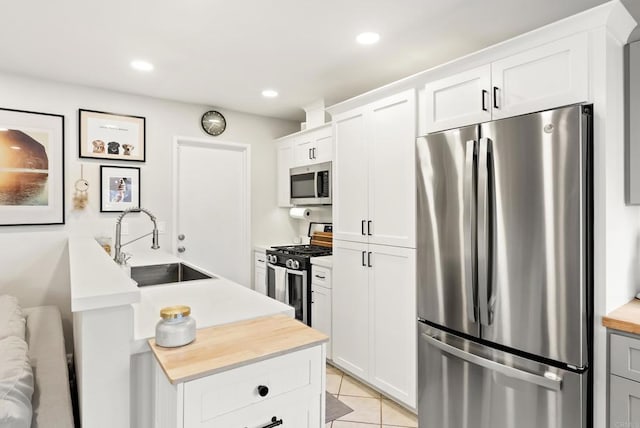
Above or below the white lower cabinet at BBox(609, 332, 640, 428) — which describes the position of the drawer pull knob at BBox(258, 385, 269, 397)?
above

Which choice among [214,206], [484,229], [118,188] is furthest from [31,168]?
[484,229]

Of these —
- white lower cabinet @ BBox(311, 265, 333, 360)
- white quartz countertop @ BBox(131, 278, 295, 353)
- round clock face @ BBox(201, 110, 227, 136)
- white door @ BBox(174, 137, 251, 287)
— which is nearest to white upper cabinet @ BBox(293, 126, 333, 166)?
white door @ BBox(174, 137, 251, 287)

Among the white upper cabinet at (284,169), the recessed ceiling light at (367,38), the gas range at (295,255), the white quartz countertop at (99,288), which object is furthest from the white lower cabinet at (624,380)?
the white upper cabinet at (284,169)

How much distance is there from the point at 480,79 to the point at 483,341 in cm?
136

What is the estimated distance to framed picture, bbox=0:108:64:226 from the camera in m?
2.89

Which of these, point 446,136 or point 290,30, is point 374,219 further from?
point 290,30

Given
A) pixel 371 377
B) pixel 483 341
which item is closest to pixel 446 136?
pixel 483 341

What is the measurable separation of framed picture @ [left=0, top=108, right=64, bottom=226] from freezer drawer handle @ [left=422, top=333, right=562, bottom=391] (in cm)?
320

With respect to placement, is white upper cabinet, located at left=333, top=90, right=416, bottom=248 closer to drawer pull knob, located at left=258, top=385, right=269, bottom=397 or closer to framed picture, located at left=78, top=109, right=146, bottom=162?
drawer pull knob, located at left=258, top=385, right=269, bottom=397

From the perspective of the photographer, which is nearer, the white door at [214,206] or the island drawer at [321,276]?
the island drawer at [321,276]

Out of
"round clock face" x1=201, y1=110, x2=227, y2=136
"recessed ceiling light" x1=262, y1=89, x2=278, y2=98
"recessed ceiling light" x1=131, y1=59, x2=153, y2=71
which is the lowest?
"round clock face" x1=201, y1=110, x2=227, y2=136

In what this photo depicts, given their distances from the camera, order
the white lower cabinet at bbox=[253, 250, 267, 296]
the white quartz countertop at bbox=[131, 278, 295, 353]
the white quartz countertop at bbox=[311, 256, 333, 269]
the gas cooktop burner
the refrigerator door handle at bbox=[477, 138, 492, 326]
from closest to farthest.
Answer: the white quartz countertop at bbox=[131, 278, 295, 353]
the refrigerator door handle at bbox=[477, 138, 492, 326]
the white quartz countertop at bbox=[311, 256, 333, 269]
the gas cooktop burner
the white lower cabinet at bbox=[253, 250, 267, 296]

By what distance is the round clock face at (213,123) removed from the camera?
383 centimetres

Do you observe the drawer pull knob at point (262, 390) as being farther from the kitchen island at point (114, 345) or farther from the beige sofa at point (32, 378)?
the beige sofa at point (32, 378)
